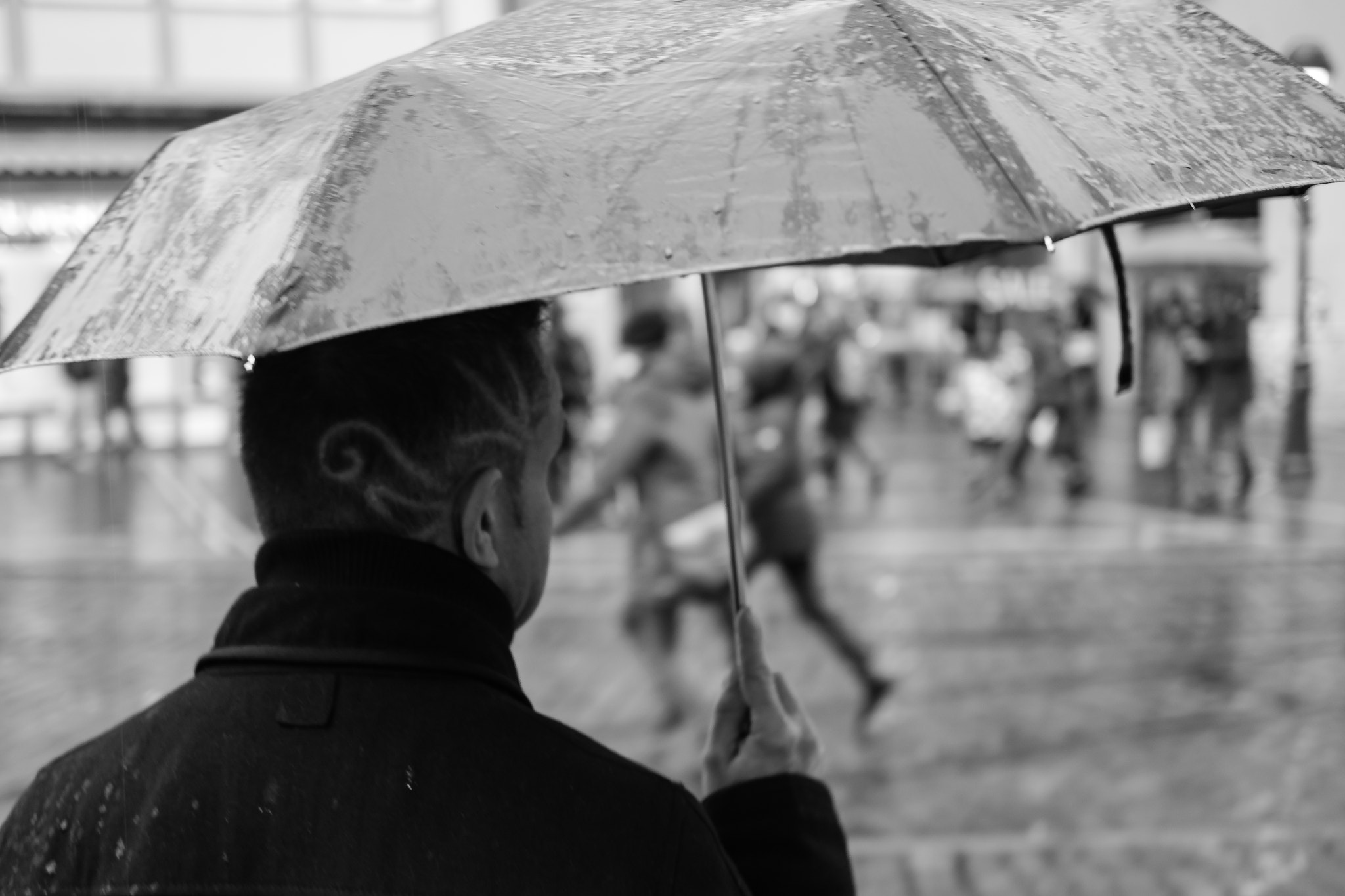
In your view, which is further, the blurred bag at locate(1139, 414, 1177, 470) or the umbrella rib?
the blurred bag at locate(1139, 414, 1177, 470)

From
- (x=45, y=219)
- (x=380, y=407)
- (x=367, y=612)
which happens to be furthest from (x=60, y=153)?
(x=367, y=612)

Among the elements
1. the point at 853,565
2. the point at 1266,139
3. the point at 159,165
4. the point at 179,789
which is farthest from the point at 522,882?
the point at 853,565

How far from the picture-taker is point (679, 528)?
5762mm

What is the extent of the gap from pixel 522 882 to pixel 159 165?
100 centimetres

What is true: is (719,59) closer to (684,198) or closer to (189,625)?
(684,198)

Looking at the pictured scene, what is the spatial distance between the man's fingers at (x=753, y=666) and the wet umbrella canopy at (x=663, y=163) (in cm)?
61

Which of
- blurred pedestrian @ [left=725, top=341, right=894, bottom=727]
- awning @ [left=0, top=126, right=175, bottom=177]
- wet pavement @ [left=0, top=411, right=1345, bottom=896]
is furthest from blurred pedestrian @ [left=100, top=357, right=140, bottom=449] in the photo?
blurred pedestrian @ [left=725, top=341, right=894, bottom=727]

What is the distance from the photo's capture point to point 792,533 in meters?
6.03

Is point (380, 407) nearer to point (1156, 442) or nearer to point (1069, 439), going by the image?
point (1069, 439)

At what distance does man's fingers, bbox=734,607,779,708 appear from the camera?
1.80 m

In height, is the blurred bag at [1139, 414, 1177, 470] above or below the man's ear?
below

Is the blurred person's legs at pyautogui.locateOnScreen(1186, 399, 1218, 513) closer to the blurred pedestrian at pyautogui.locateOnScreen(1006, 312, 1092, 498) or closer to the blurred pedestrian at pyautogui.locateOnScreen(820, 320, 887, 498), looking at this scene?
the blurred pedestrian at pyautogui.locateOnScreen(1006, 312, 1092, 498)

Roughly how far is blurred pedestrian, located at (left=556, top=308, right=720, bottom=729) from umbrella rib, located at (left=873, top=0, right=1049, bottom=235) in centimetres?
427

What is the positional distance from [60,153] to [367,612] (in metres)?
15.6
